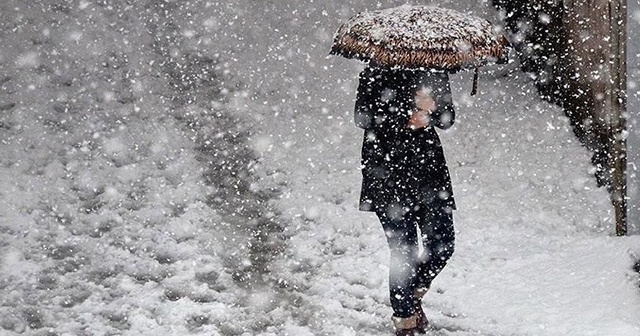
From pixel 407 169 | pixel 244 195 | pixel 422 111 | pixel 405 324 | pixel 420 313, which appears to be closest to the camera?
pixel 422 111

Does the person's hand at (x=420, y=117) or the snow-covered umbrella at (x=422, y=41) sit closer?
the snow-covered umbrella at (x=422, y=41)

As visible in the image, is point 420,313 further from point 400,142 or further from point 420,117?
point 420,117

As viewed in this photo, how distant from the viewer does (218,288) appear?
19.7ft

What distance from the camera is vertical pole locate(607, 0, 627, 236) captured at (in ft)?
20.6

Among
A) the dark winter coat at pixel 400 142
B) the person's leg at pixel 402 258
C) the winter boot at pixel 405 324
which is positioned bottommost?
the winter boot at pixel 405 324

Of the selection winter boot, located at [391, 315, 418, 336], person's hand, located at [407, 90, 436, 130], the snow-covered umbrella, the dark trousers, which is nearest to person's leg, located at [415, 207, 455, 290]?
the dark trousers

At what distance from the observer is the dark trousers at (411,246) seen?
4.86m

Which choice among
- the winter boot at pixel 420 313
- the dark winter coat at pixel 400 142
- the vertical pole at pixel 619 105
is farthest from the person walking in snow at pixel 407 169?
the vertical pole at pixel 619 105

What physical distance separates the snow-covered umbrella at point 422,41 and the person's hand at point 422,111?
236mm

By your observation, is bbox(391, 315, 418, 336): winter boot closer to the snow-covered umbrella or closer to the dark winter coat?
the dark winter coat

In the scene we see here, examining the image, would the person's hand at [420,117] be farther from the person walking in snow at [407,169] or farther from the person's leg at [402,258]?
the person's leg at [402,258]

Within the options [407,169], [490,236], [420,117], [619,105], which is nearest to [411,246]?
[407,169]

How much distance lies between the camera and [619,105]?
6.45 m

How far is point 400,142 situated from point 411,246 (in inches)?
25.0
